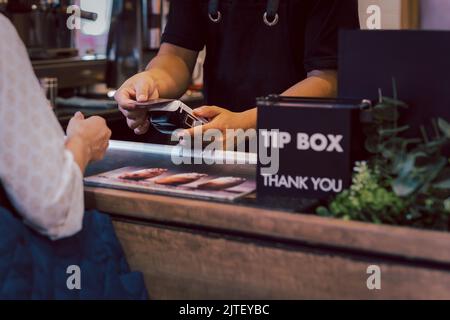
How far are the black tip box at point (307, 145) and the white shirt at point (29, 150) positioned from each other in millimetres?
422

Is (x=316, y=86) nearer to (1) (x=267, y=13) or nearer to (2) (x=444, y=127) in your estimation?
(1) (x=267, y=13)

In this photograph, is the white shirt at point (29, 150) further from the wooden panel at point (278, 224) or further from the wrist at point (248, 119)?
the wrist at point (248, 119)

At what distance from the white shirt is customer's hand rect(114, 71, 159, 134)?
2.42 feet

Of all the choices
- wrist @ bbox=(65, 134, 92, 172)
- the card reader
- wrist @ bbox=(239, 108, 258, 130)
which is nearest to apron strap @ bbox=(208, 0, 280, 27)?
wrist @ bbox=(239, 108, 258, 130)

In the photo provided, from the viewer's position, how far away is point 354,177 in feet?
5.23

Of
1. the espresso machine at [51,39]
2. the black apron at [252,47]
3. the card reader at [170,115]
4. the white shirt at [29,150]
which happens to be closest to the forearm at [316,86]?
the black apron at [252,47]

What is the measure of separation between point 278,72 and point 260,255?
1301mm

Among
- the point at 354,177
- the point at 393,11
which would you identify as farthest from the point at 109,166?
the point at 393,11

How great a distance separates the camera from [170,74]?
2.70 m

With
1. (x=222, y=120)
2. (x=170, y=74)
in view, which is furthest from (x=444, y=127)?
(x=170, y=74)

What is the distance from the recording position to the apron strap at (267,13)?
8.61 feet

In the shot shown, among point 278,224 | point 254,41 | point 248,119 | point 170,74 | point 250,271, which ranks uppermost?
point 254,41

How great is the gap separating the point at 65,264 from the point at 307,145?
0.56 meters

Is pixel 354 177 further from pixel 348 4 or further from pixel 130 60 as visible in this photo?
pixel 130 60
